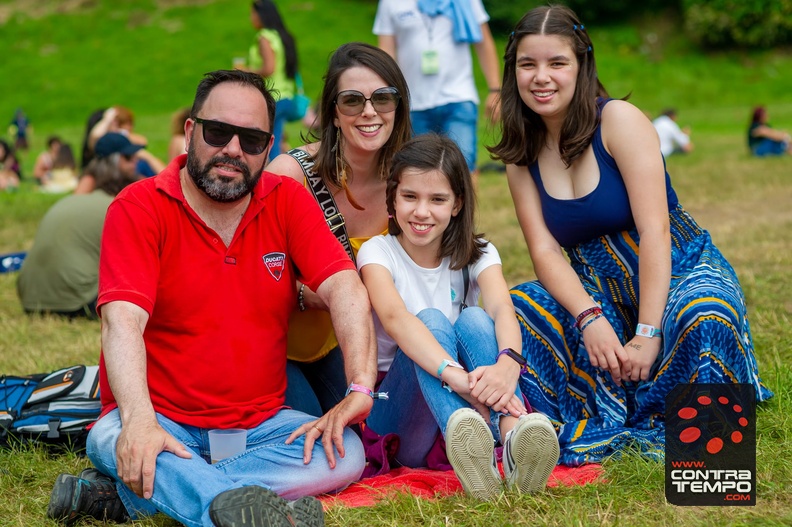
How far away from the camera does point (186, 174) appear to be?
3.48 m

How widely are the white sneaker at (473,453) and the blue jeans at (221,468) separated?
44cm

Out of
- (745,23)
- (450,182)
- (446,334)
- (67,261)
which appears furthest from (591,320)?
(745,23)

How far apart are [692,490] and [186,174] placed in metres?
2.14

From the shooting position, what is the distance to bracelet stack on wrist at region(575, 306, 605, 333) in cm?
380

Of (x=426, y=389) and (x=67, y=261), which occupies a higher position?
(x=67, y=261)

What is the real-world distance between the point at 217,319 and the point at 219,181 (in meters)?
0.51

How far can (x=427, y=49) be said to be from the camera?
6.70m

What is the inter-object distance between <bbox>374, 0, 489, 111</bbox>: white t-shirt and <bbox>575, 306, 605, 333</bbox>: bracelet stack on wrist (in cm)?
322

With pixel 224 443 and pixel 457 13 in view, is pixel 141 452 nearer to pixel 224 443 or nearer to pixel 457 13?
pixel 224 443

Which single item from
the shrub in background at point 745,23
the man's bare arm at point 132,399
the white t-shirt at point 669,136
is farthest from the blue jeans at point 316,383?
the shrub in background at point 745,23

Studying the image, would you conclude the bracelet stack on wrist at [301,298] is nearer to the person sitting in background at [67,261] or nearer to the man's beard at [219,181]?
the man's beard at [219,181]

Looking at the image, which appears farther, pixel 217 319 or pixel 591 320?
pixel 591 320

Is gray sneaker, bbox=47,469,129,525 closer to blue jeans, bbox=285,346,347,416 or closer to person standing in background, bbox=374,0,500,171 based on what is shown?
blue jeans, bbox=285,346,347,416

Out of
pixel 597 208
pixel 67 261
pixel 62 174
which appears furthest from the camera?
pixel 62 174
